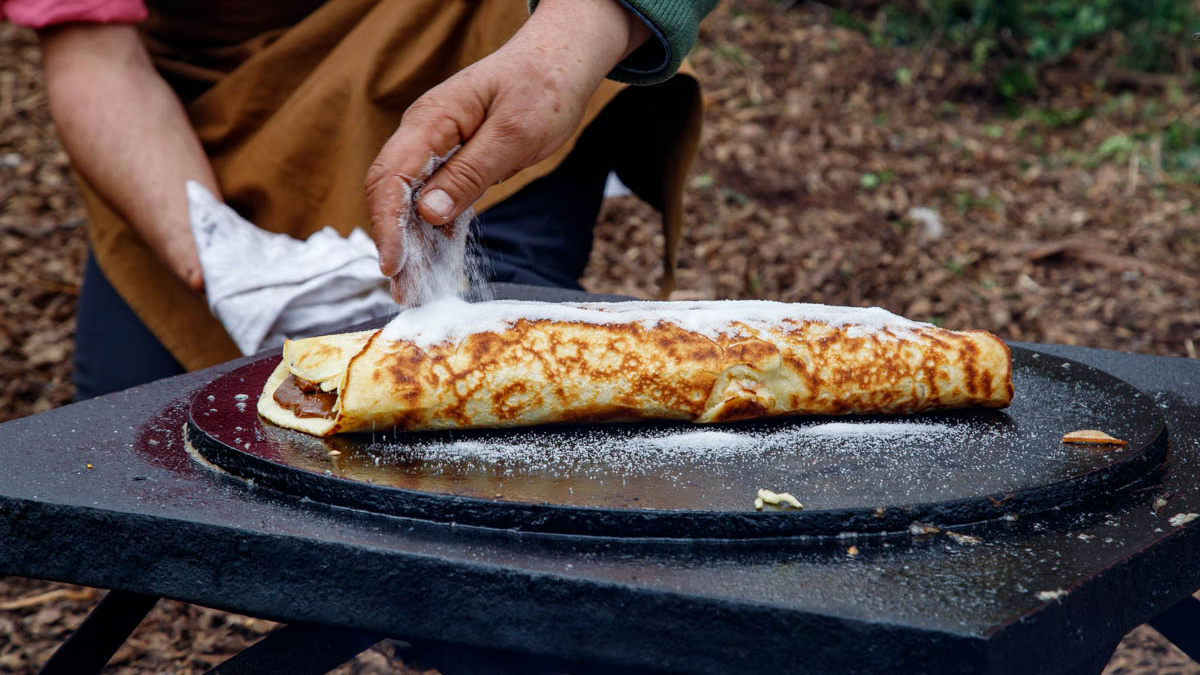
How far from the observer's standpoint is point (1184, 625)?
70.7 inches

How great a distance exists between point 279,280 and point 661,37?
0.99m

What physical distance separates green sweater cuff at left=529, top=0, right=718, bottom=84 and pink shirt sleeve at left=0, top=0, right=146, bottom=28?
118 centimetres

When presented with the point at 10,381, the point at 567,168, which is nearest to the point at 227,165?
the point at 567,168

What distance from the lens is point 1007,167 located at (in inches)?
247

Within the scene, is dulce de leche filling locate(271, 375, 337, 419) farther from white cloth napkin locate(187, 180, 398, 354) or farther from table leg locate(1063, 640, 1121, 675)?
table leg locate(1063, 640, 1121, 675)

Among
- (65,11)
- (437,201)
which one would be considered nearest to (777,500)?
(437,201)

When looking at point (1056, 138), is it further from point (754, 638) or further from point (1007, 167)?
point (754, 638)

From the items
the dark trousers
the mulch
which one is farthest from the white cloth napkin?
the mulch

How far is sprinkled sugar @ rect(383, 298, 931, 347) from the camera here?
1746 millimetres

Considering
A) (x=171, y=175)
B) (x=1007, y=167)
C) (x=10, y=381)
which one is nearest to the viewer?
(x=171, y=175)

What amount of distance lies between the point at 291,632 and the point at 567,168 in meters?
1.60

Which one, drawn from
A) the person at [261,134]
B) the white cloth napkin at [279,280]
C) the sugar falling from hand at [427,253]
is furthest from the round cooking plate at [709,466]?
the person at [261,134]

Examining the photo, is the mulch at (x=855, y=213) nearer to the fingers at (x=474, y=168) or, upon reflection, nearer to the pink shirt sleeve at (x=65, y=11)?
the pink shirt sleeve at (x=65, y=11)

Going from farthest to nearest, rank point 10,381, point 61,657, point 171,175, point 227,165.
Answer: point 10,381 → point 227,165 → point 171,175 → point 61,657
